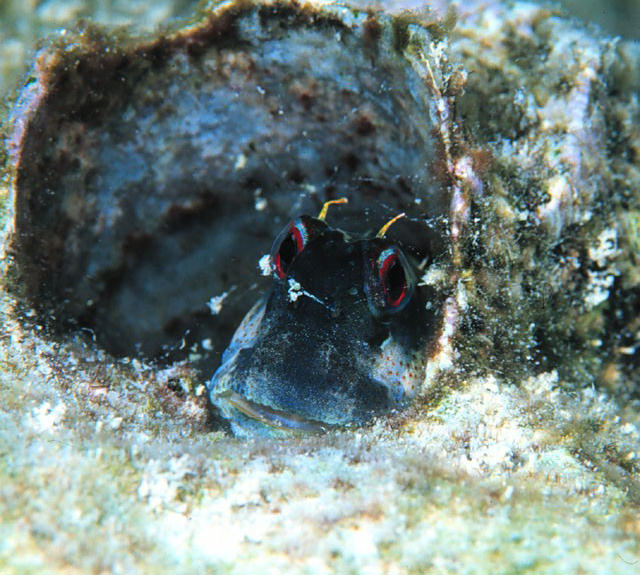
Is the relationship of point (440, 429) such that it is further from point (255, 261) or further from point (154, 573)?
point (255, 261)

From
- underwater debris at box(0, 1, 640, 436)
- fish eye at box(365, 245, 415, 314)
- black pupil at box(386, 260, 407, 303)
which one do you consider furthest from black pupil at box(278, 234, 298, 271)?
black pupil at box(386, 260, 407, 303)

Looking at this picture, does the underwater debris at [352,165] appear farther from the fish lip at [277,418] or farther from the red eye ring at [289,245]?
the fish lip at [277,418]

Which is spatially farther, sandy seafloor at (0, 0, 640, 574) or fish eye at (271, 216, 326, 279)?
fish eye at (271, 216, 326, 279)

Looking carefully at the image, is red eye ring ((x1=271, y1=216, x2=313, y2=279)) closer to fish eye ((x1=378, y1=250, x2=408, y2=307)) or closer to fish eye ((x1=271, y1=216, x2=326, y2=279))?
fish eye ((x1=271, y1=216, x2=326, y2=279))

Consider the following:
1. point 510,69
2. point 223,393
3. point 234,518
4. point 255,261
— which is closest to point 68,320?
point 223,393

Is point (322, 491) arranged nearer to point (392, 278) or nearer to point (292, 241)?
point (392, 278)

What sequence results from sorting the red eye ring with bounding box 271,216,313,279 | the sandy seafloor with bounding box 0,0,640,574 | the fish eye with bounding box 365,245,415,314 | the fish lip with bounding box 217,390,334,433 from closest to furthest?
the sandy seafloor with bounding box 0,0,640,574 < the fish lip with bounding box 217,390,334,433 < the fish eye with bounding box 365,245,415,314 < the red eye ring with bounding box 271,216,313,279

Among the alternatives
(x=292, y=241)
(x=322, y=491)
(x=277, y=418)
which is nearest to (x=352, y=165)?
(x=292, y=241)
